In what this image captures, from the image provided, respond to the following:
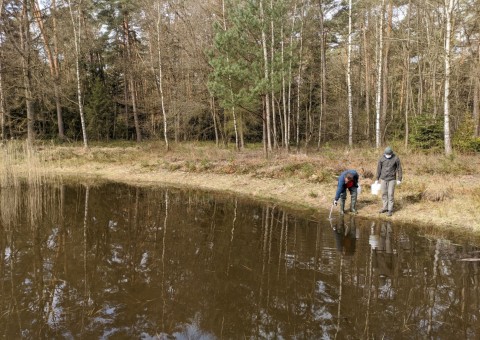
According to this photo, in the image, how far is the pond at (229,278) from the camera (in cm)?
469

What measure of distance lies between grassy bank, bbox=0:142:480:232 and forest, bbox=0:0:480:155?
217 centimetres

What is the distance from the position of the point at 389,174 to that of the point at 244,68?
34.2 ft

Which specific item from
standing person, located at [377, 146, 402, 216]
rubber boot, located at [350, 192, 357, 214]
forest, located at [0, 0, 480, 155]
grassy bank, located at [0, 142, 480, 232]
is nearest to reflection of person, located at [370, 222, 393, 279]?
standing person, located at [377, 146, 402, 216]

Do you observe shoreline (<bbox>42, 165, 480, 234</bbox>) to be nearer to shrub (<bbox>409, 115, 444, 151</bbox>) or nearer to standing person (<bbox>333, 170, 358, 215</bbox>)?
standing person (<bbox>333, 170, 358, 215</bbox>)

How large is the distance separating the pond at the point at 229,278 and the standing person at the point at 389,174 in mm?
1137

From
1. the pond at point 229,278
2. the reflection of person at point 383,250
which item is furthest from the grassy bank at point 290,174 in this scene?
the pond at point 229,278

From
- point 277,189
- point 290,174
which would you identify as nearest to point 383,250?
point 277,189

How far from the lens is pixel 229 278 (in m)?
6.16

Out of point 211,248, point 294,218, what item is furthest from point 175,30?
point 211,248

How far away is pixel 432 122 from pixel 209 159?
11599 millimetres

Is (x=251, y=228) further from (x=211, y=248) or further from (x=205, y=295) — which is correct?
(x=205, y=295)

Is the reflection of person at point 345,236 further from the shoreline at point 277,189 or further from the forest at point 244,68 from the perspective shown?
the forest at point 244,68

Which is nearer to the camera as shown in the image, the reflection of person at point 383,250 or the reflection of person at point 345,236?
the reflection of person at point 383,250

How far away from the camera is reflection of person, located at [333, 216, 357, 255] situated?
25.4 ft
